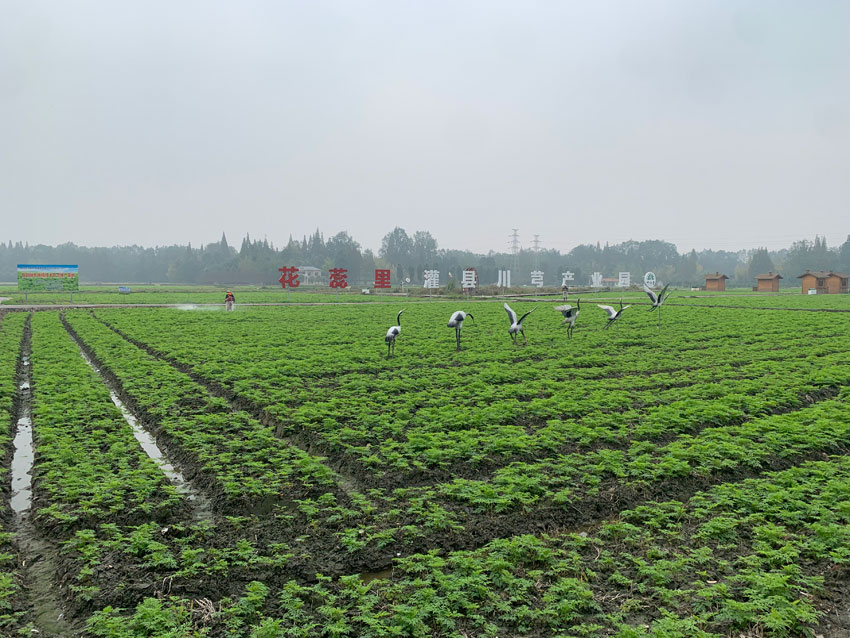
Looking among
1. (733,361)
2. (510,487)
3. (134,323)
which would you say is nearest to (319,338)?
(134,323)

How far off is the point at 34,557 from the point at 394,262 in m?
178

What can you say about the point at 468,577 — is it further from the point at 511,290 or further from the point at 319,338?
the point at 511,290

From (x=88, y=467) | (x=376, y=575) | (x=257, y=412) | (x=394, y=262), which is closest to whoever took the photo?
(x=376, y=575)

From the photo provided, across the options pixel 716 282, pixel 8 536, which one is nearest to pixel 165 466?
Result: pixel 8 536

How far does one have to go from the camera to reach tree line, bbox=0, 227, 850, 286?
140750 millimetres

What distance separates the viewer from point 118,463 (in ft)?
30.8

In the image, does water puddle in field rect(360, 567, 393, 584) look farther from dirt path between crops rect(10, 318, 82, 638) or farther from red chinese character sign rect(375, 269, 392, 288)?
red chinese character sign rect(375, 269, 392, 288)

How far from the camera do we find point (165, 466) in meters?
9.83

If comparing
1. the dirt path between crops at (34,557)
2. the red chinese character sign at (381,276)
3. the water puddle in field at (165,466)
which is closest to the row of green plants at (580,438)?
the water puddle in field at (165,466)

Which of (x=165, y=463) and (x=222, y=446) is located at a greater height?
(x=222, y=446)

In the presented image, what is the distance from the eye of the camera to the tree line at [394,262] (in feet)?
462

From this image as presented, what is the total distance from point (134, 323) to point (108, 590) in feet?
98.7

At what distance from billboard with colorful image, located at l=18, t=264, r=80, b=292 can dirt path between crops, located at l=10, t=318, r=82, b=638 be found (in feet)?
178

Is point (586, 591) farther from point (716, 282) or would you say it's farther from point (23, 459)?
point (716, 282)
